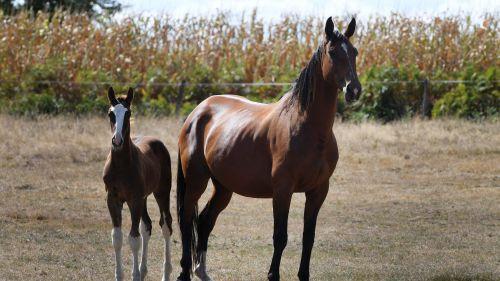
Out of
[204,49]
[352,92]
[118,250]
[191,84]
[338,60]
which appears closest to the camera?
[352,92]

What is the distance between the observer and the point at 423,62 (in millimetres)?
22578

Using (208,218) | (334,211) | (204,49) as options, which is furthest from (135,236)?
(204,49)

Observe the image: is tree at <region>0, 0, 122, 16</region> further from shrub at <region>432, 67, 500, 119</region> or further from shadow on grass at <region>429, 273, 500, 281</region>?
shadow on grass at <region>429, 273, 500, 281</region>

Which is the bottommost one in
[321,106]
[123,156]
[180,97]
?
[180,97]

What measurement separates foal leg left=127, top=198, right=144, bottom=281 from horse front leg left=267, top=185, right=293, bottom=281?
1202 mm

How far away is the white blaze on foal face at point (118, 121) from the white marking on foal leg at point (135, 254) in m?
0.88

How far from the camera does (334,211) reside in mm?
13359

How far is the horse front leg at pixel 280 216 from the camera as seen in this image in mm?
7695

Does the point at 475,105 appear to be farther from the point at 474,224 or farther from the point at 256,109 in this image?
the point at 256,109

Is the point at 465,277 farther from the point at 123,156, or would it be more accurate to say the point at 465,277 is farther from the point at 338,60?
the point at 123,156

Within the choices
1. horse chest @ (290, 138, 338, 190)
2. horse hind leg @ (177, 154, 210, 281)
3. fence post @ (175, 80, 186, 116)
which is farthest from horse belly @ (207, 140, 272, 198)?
fence post @ (175, 80, 186, 116)

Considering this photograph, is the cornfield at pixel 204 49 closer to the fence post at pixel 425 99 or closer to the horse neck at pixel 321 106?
the fence post at pixel 425 99

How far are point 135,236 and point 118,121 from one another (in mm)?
992

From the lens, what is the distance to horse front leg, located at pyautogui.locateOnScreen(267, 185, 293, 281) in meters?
7.70
